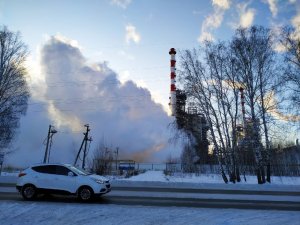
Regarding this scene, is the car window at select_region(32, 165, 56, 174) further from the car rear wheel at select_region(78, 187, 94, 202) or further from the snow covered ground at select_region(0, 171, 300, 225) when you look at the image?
the snow covered ground at select_region(0, 171, 300, 225)

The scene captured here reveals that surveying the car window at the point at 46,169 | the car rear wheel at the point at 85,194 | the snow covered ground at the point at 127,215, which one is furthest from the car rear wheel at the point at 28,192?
the car rear wheel at the point at 85,194

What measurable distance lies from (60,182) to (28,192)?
1.62 m

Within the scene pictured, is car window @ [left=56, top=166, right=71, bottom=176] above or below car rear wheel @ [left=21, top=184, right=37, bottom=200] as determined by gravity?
above

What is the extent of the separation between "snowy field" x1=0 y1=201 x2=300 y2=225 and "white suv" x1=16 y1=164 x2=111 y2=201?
153 cm

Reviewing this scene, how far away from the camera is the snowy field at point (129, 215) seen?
9898 mm

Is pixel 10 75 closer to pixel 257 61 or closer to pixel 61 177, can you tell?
pixel 61 177

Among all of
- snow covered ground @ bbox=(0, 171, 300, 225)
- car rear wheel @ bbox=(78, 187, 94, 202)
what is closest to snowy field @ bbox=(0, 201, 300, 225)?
snow covered ground @ bbox=(0, 171, 300, 225)

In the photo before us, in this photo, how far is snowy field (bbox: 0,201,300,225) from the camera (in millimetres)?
9898

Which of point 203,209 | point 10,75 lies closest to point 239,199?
point 203,209

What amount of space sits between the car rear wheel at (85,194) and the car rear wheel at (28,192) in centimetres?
229

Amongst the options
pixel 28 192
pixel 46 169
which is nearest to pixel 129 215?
pixel 46 169

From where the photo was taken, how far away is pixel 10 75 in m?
31.9

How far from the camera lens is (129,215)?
35.7 feet

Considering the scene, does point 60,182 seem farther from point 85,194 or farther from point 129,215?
point 129,215
